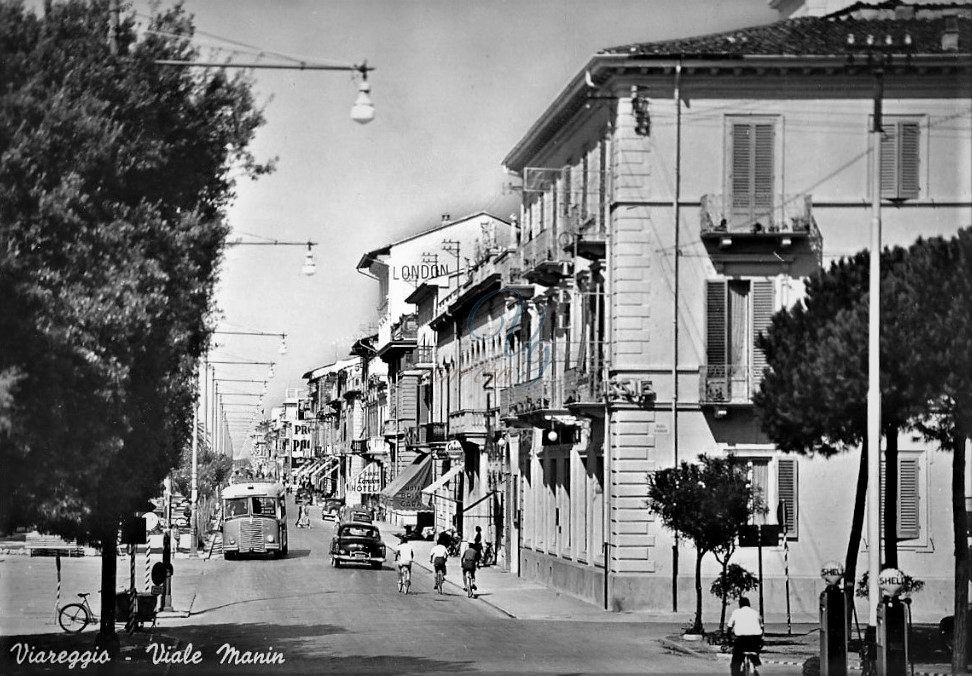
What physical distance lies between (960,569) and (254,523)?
38.9 meters

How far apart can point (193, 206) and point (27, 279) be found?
409 centimetres

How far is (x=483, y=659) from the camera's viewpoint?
26.0 m

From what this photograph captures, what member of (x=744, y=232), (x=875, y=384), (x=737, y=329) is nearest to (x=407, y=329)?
(x=737, y=329)

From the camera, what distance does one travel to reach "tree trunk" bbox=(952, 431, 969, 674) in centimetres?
2258

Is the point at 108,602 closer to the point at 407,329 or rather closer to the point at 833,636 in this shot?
the point at 833,636

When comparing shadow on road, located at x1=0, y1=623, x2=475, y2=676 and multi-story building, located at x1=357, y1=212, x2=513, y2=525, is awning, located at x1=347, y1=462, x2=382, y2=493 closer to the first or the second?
multi-story building, located at x1=357, y1=212, x2=513, y2=525

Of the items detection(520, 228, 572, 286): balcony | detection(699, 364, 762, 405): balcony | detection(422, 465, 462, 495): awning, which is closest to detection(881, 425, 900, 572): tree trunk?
detection(699, 364, 762, 405): balcony

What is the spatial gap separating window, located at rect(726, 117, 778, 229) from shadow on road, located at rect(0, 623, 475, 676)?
1300 cm

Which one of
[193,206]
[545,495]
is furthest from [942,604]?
[193,206]

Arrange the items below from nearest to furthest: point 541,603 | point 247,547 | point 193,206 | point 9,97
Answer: point 9,97 < point 193,206 < point 541,603 < point 247,547

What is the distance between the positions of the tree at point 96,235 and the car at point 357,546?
31357 millimetres

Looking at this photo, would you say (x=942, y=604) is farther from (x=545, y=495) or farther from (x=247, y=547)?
(x=247, y=547)

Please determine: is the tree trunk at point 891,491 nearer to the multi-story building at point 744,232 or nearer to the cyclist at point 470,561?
the multi-story building at point 744,232

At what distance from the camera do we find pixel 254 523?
192 feet
